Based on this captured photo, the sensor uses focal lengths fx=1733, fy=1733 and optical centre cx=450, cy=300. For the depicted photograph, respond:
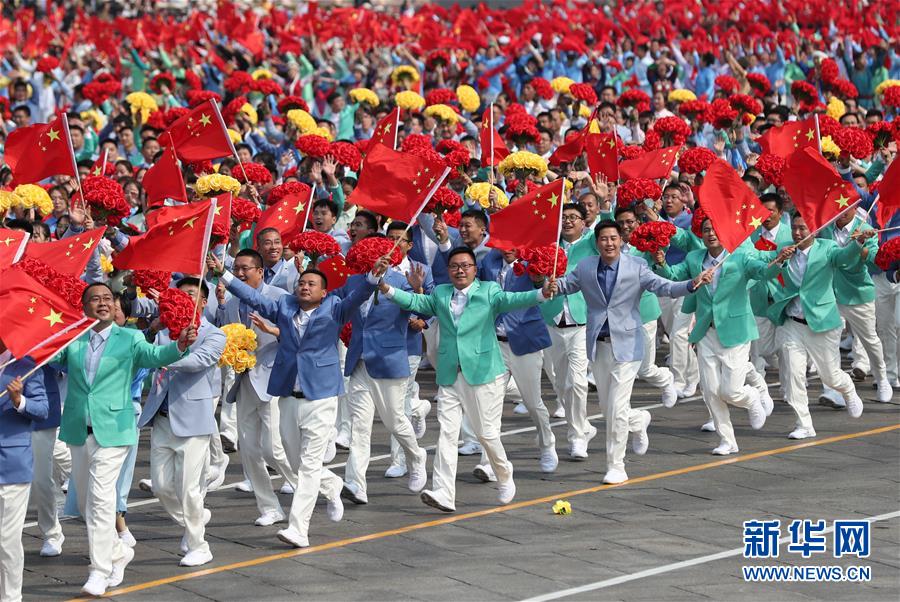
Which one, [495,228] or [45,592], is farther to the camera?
[495,228]

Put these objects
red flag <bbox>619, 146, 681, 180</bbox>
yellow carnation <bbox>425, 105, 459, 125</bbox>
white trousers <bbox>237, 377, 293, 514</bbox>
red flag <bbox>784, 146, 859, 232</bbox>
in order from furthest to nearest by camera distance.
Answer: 1. yellow carnation <bbox>425, 105, 459, 125</bbox>
2. red flag <bbox>619, 146, 681, 180</bbox>
3. red flag <bbox>784, 146, 859, 232</bbox>
4. white trousers <bbox>237, 377, 293, 514</bbox>

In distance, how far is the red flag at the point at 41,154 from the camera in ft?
58.1

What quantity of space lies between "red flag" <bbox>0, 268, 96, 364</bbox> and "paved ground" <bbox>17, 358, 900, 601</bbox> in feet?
5.70

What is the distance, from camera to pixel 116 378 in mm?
12172

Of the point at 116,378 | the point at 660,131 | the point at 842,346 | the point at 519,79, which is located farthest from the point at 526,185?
the point at 519,79

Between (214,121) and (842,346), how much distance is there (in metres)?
7.78

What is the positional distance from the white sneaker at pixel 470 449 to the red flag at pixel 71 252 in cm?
398

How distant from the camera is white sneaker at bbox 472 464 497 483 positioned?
579 inches

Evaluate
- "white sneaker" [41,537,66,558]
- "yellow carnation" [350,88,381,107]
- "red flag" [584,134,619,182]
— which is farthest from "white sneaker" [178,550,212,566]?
"yellow carnation" [350,88,381,107]

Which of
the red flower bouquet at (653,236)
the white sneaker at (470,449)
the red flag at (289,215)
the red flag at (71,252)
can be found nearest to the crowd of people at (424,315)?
the white sneaker at (470,449)

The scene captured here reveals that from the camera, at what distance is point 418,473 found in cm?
1456

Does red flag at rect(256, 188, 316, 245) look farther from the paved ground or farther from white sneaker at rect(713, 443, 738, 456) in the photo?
white sneaker at rect(713, 443, 738, 456)

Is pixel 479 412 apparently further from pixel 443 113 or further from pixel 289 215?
pixel 443 113

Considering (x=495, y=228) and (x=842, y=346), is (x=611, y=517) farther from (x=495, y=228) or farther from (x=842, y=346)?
(x=842, y=346)
